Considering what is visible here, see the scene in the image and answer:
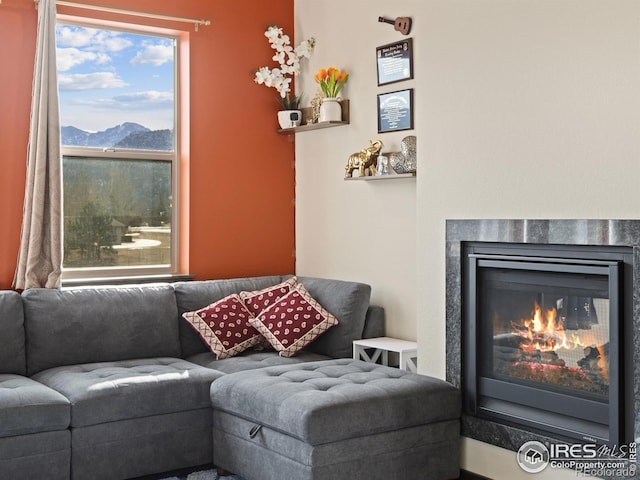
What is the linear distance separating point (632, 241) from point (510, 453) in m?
1.05

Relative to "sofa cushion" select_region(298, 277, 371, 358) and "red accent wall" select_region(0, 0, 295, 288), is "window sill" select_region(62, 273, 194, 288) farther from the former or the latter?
"sofa cushion" select_region(298, 277, 371, 358)

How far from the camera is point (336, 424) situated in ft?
10.3

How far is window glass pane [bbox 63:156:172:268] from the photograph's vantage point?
15.5 ft

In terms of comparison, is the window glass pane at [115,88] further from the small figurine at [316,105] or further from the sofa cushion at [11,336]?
the sofa cushion at [11,336]

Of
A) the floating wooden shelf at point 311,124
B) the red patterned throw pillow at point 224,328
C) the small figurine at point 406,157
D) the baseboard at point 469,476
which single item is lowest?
the baseboard at point 469,476

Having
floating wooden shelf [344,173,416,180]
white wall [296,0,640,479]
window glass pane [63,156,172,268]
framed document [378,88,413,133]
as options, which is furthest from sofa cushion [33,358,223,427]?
framed document [378,88,413,133]

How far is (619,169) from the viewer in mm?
2861

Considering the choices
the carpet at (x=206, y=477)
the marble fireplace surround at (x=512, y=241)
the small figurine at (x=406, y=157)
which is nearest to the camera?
the marble fireplace surround at (x=512, y=241)

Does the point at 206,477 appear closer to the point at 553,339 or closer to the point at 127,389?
the point at 127,389

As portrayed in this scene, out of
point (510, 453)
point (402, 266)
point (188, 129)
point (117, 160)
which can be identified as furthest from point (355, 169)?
point (510, 453)

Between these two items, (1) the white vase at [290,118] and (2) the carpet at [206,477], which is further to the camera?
(1) the white vase at [290,118]

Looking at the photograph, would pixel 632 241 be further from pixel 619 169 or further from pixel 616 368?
pixel 616 368

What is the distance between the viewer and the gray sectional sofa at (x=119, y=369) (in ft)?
11.3

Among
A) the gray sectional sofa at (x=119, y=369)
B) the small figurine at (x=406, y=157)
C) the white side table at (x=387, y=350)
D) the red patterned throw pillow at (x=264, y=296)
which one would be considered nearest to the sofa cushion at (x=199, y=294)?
the gray sectional sofa at (x=119, y=369)
